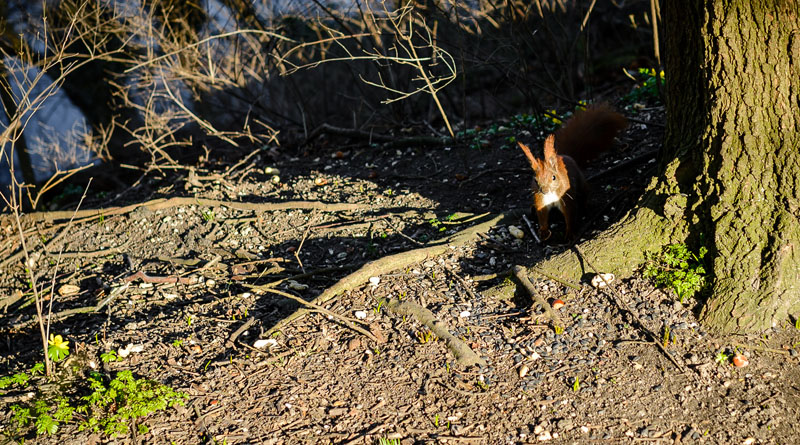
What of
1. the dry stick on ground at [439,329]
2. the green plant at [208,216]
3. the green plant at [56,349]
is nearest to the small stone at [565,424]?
the dry stick on ground at [439,329]

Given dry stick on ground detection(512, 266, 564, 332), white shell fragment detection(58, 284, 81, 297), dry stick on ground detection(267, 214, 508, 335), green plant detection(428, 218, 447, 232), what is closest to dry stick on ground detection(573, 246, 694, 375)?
dry stick on ground detection(512, 266, 564, 332)

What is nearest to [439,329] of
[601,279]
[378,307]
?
[378,307]

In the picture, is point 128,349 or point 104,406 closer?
point 104,406

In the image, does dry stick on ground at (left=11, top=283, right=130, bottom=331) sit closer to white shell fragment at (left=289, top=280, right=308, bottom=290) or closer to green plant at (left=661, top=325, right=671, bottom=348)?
white shell fragment at (left=289, top=280, right=308, bottom=290)

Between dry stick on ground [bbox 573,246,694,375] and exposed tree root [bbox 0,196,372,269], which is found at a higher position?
exposed tree root [bbox 0,196,372,269]

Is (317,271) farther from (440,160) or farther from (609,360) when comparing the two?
(440,160)

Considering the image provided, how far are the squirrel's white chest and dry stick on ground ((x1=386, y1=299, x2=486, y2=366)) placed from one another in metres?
1.24

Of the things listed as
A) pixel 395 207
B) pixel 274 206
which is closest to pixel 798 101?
pixel 395 207

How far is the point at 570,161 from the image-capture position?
15.0 feet

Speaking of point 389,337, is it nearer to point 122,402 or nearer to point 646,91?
point 122,402

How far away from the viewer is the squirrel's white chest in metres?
4.21

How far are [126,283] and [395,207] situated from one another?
206 centimetres

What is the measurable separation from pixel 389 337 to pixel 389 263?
64cm

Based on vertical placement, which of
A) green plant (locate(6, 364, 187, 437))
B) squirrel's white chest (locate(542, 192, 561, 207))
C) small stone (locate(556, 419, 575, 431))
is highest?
green plant (locate(6, 364, 187, 437))
